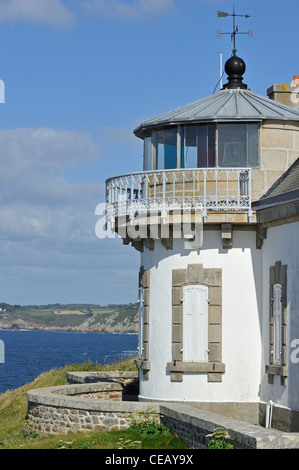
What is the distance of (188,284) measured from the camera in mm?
24219

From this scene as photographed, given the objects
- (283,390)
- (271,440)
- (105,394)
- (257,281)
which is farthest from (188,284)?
(271,440)

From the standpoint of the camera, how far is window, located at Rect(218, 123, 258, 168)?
24.4 meters

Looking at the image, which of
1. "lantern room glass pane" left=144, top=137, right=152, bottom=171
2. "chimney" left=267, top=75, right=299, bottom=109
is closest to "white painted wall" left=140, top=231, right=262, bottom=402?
"lantern room glass pane" left=144, top=137, right=152, bottom=171

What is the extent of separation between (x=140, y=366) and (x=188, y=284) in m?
2.92

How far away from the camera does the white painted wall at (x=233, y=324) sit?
23.7 m

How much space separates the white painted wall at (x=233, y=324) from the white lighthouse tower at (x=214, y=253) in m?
0.03

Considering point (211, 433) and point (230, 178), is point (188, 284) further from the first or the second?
point (211, 433)

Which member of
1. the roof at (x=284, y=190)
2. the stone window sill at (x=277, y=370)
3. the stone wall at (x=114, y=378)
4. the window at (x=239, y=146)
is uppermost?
the window at (x=239, y=146)

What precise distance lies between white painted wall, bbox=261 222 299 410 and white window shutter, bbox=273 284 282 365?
19.2 inches

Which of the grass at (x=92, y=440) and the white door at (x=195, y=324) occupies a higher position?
the white door at (x=195, y=324)

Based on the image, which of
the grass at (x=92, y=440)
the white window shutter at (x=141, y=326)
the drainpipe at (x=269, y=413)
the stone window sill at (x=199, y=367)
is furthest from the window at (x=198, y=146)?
the grass at (x=92, y=440)

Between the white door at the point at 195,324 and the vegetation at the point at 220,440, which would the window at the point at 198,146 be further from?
the vegetation at the point at 220,440

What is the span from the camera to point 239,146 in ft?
80.2

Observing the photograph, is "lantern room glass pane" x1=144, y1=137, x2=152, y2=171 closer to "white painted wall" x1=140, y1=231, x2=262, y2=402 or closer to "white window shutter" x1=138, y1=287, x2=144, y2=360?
"white painted wall" x1=140, y1=231, x2=262, y2=402
